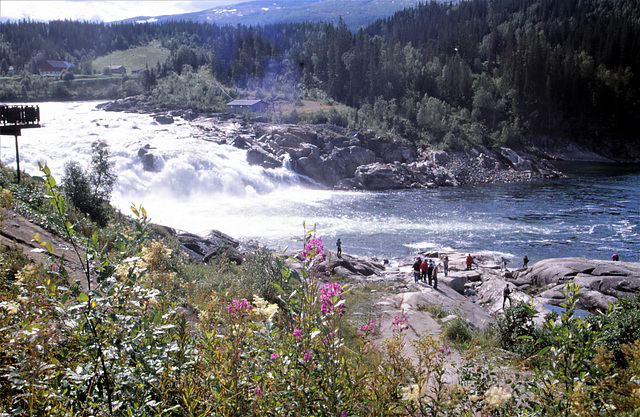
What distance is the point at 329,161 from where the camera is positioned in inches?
1877

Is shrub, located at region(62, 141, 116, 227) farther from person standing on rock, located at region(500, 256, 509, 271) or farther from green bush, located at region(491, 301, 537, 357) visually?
person standing on rock, located at region(500, 256, 509, 271)

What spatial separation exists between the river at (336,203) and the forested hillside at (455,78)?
16.4m

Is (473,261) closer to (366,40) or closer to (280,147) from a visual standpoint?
(280,147)

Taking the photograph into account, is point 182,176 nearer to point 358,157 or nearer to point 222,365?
point 358,157

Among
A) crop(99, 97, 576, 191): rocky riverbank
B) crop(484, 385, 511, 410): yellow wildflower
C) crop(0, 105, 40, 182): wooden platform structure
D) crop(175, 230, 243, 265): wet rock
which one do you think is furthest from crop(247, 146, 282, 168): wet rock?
crop(484, 385, 511, 410): yellow wildflower

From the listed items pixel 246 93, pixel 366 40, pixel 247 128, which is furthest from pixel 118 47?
pixel 247 128

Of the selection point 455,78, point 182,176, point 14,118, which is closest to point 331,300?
point 14,118

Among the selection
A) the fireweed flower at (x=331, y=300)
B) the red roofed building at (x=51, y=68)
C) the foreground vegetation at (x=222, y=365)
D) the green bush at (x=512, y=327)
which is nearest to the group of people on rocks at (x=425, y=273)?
the green bush at (x=512, y=327)

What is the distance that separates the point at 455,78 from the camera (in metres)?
70.9

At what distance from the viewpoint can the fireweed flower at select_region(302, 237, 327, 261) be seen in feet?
9.45

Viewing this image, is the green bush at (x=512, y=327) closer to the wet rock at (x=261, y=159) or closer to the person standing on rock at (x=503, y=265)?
the person standing on rock at (x=503, y=265)

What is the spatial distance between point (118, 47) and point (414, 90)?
97.1 m

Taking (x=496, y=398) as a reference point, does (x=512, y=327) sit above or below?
below

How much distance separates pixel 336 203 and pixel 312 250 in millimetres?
35795
